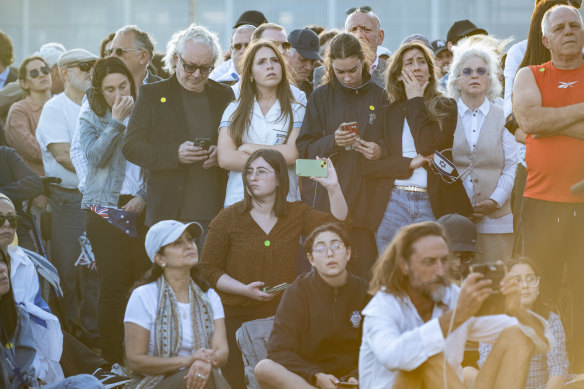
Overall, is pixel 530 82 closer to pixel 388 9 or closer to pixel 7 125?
pixel 7 125

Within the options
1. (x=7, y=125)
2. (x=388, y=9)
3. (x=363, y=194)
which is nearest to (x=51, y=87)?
(x=7, y=125)

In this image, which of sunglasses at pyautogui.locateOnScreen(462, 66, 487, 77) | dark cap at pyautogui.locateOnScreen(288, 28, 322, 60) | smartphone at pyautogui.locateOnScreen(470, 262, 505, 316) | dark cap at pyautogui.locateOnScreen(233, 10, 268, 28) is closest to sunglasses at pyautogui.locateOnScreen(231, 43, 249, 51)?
dark cap at pyautogui.locateOnScreen(288, 28, 322, 60)

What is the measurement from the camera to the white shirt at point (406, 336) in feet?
13.9

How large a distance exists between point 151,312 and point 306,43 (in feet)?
10.9

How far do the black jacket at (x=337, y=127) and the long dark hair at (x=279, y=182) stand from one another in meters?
0.27


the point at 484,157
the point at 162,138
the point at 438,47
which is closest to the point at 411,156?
the point at 484,157

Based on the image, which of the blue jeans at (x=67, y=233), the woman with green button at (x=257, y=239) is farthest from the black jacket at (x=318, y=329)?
the blue jeans at (x=67, y=233)

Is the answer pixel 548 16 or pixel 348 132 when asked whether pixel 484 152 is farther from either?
pixel 548 16

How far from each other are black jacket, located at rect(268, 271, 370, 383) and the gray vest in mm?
1579

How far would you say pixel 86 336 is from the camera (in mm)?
7125

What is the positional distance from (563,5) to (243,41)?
10.8ft

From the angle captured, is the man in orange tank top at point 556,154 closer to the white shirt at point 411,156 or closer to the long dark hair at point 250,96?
the white shirt at point 411,156

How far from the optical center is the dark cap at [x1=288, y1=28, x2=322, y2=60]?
314 inches

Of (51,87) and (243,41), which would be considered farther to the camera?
(51,87)
